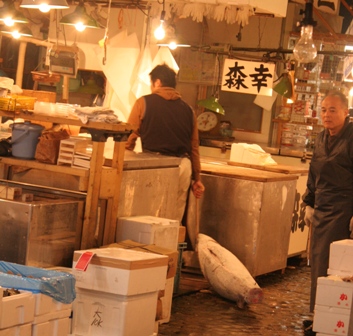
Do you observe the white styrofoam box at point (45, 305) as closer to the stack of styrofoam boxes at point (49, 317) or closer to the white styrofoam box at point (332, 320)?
the stack of styrofoam boxes at point (49, 317)

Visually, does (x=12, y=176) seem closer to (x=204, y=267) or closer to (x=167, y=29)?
(x=204, y=267)

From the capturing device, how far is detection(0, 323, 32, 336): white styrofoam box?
4336 millimetres

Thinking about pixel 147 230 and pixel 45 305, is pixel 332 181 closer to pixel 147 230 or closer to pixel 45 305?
pixel 147 230

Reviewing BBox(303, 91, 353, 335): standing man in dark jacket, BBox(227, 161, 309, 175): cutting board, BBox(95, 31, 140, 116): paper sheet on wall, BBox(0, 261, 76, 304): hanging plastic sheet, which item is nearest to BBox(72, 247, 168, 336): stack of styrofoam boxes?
BBox(0, 261, 76, 304): hanging plastic sheet

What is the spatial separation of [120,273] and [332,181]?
243 cm

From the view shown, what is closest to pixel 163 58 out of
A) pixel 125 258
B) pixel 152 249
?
pixel 152 249

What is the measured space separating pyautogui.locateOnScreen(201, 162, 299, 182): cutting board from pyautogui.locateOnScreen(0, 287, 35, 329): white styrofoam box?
4.54 meters

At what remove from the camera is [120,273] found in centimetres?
554

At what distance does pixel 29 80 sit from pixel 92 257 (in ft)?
39.5

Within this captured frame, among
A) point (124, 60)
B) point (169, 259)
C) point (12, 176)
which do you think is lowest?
point (169, 259)

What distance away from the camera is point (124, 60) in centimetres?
991

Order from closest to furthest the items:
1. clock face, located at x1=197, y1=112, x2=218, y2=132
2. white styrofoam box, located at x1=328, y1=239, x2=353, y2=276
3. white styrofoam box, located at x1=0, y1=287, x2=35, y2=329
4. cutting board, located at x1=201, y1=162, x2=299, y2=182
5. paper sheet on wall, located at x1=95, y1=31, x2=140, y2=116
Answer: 1. white styrofoam box, located at x1=0, y1=287, x2=35, y2=329
2. white styrofoam box, located at x1=328, y1=239, x2=353, y2=276
3. cutting board, located at x1=201, y1=162, x2=299, y2=182
4. paper sheet on wall, located at x1=95, y1=31, x2=140, y2=116
5. clock face, located at x1=197, y1=112, x2=218, y2=132

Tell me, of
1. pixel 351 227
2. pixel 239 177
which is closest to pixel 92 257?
pixel 351 227

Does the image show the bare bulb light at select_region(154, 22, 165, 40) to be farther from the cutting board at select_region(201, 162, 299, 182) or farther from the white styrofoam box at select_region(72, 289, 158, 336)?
the white styrofoam box at select_region(72, 289, 158, 336)
